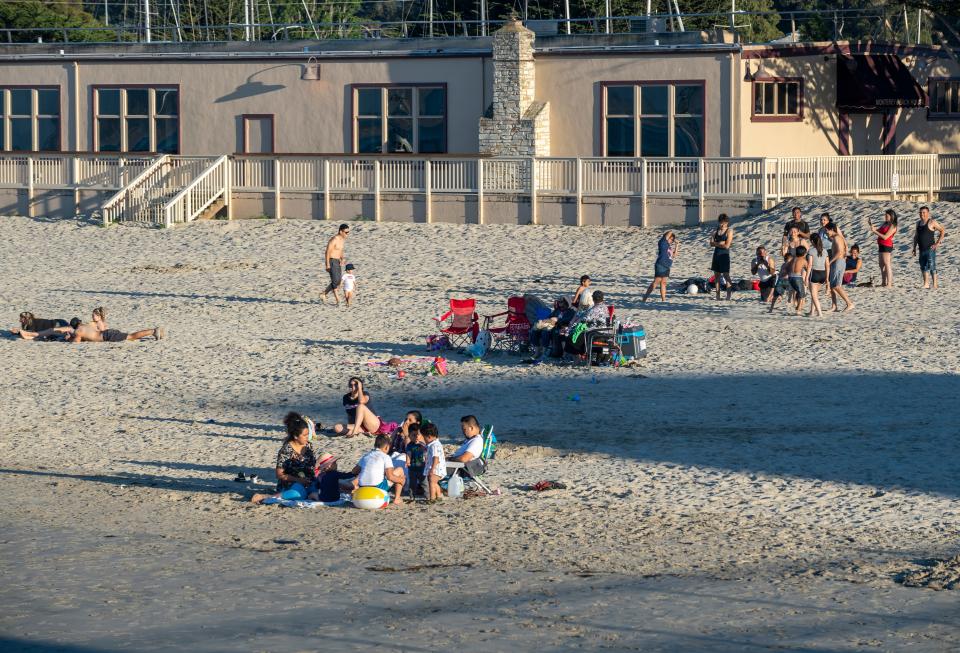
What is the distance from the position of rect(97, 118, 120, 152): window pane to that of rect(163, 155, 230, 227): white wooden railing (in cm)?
582

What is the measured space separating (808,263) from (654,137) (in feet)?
47.3

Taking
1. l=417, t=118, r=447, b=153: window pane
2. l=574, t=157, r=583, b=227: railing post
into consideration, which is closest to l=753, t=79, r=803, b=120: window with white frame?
l=574, t=157, r=583, b=227: railing post

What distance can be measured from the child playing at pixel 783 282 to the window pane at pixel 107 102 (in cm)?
2375

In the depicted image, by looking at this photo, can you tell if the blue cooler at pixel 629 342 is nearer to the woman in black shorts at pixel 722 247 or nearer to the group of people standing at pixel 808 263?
the group of people standing at pixel 808 263

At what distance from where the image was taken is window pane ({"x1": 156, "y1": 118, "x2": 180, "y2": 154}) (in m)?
41.5

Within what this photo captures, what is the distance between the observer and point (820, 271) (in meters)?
23.5

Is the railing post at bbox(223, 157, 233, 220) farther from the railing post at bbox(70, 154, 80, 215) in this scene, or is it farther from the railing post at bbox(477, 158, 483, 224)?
the railing post at bbox(477, 158, 483, 224)

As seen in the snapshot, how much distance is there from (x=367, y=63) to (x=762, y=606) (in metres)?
30.7

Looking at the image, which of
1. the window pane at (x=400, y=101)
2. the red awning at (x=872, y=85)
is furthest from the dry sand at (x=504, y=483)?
the window pane at (x=400, y=101)

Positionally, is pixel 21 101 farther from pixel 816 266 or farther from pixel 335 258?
pixel 816 266

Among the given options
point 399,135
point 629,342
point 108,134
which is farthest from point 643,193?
point 108,134

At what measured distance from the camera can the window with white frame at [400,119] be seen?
38906mm

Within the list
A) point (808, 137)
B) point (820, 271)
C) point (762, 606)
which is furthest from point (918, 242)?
point (762, 606)

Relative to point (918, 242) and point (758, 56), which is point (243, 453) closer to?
point (918, 242)
